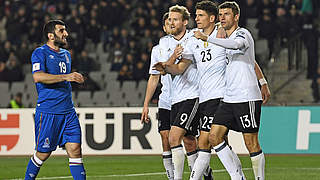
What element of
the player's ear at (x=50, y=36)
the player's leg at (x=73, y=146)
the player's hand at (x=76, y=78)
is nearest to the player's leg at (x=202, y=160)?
the player's leg at (x=73, y=146)

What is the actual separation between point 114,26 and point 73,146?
540 inches

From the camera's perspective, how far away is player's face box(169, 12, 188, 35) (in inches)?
364

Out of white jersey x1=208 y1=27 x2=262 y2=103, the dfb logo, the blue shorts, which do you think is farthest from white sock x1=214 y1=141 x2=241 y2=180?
the dfb logo

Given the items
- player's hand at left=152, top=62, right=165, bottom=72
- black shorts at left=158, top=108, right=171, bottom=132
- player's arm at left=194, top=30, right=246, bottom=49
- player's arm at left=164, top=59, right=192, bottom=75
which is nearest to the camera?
player's arm at left=194, top=30, right=246, bottom=49

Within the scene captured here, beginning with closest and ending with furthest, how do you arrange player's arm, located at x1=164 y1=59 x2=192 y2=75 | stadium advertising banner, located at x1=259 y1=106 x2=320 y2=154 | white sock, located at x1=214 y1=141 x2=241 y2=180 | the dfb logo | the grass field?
white sock, located at x1=214 y1=141 x2=241 y2=180 → player's arm, located at x1=164 y1=59 x2=192 y2=75 → the grass field → stadium advertising banner, located at x1=259 y1=106 x2=320 y2=154 → the dfb logo

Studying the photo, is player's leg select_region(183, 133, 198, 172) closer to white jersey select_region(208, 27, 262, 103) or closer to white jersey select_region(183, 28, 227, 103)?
white jersey select_region(183, 28, 227, 103)

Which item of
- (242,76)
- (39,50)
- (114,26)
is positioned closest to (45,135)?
(39,50)

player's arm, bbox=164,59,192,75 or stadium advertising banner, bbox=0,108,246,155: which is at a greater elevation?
player's arm, bbox=164,59,192,75

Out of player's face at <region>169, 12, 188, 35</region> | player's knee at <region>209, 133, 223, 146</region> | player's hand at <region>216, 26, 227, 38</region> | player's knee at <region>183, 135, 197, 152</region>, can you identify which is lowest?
player's knee at <region>183, 135, 197, 152</region>

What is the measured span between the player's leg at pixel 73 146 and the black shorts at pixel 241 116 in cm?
162

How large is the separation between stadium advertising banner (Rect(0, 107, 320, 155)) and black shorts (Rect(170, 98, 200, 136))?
6.21m

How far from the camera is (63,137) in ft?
28.8

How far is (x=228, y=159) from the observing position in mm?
8508

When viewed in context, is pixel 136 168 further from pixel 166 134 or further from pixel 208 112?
pixel 208 112
